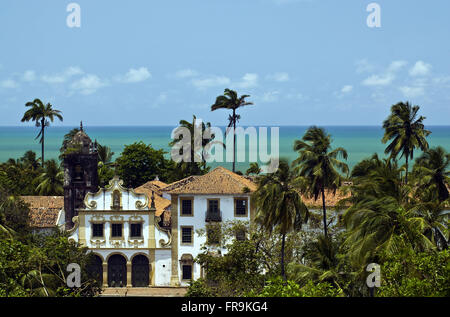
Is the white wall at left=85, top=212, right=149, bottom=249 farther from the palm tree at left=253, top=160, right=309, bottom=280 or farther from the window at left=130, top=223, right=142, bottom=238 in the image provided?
the palm tree at left=253, top=160, right=309, bottom=280

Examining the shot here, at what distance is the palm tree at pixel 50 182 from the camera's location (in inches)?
3607

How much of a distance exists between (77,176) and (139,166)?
81.6 feet

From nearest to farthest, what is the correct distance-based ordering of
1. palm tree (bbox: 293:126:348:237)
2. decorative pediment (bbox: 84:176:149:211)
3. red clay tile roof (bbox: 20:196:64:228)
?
palm tree (bbox: 293:126:348:237)
decorative pediment (bbox: 84:176:149:211)
red clay tile roof (bbox: 20:196:64:228)

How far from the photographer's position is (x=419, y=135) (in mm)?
69750

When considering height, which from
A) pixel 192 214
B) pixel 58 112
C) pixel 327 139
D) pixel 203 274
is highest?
pixel 58 112

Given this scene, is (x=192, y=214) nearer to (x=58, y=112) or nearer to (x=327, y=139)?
(x=327, y=139)

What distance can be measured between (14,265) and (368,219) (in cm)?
1649

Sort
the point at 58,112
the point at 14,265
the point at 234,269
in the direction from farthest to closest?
the point at 58,112 → the point at 234,269 → the point at 14,265

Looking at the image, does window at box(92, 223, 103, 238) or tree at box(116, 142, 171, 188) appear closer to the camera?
window at box(92, 223, 103, 238)

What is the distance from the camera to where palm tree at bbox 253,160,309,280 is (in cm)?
5438

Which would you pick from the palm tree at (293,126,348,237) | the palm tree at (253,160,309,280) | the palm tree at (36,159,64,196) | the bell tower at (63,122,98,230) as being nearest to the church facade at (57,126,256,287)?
the bell tower at (63,122,98,230)

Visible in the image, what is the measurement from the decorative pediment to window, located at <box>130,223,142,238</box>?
4.39 feet

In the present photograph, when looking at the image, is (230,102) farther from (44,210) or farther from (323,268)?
(323,268)
